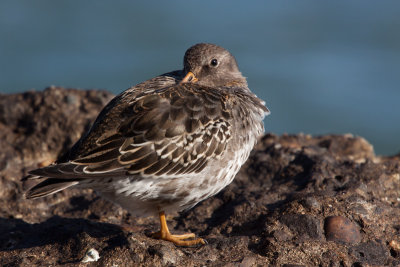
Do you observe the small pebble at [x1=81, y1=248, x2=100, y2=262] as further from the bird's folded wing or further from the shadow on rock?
the bird's folded wing

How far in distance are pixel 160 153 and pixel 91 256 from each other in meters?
1.27

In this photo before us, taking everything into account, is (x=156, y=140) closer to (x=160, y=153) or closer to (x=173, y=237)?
(x=160, y=153)

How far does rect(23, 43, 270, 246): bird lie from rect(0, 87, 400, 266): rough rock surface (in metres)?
0.48

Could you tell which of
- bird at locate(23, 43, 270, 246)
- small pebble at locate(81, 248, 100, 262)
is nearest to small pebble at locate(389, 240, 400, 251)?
bird at locate(23, 43, 270, 246)

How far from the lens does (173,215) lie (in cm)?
733

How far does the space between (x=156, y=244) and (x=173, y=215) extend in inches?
64.7

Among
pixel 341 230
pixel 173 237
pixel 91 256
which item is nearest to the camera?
pixel 91 256

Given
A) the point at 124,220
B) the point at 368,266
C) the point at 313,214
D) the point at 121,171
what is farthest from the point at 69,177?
the point at 368,266

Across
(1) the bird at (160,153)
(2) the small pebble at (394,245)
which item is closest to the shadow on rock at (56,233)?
(1) the bird at (160,153)

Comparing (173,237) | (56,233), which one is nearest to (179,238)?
(173,237)

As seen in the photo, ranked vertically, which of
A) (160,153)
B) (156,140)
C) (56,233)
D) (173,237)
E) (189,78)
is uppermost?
(189,78)

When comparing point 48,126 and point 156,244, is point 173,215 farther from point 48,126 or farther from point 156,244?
point 48,126

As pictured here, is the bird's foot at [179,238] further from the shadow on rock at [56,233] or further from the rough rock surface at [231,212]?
the shadow on rock at [56,233]

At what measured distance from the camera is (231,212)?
683 centimetres
